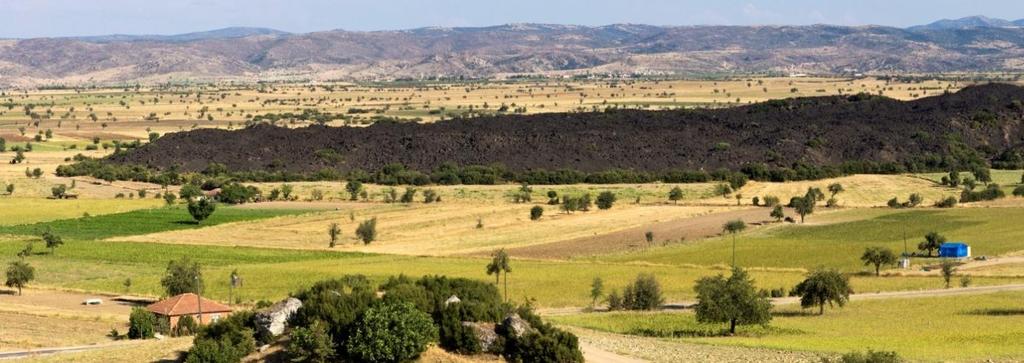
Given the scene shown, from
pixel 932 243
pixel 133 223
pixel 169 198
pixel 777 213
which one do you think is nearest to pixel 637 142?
pixel 169 198

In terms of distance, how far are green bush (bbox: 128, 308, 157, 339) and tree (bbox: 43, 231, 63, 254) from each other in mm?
33247

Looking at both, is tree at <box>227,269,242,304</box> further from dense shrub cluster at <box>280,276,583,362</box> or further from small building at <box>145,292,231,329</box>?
dense shrub cluster at <box>280,276,583,362</box>

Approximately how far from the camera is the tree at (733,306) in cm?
5572

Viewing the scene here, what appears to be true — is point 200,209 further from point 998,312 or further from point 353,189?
point 998,312

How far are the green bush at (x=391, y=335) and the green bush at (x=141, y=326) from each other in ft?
49.0

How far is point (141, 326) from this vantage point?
182 feet

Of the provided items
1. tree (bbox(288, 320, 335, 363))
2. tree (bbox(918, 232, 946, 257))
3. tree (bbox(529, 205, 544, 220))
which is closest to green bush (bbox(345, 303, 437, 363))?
tree (bbox(288, 320, 335, 363))

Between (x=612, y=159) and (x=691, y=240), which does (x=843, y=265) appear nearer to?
(x=691, y=240)

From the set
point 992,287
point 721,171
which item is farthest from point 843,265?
point 721,171

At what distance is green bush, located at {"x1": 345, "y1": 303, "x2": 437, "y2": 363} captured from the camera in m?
41.9

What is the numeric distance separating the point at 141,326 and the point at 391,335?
1711cm

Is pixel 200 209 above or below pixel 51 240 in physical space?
above

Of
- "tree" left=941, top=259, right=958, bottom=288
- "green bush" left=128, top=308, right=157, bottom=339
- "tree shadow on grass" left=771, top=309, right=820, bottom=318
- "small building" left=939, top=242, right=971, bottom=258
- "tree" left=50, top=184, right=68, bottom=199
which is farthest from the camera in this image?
"tree" left=50, top=184, right=68, bottom=199

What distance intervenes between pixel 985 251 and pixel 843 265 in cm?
1052
